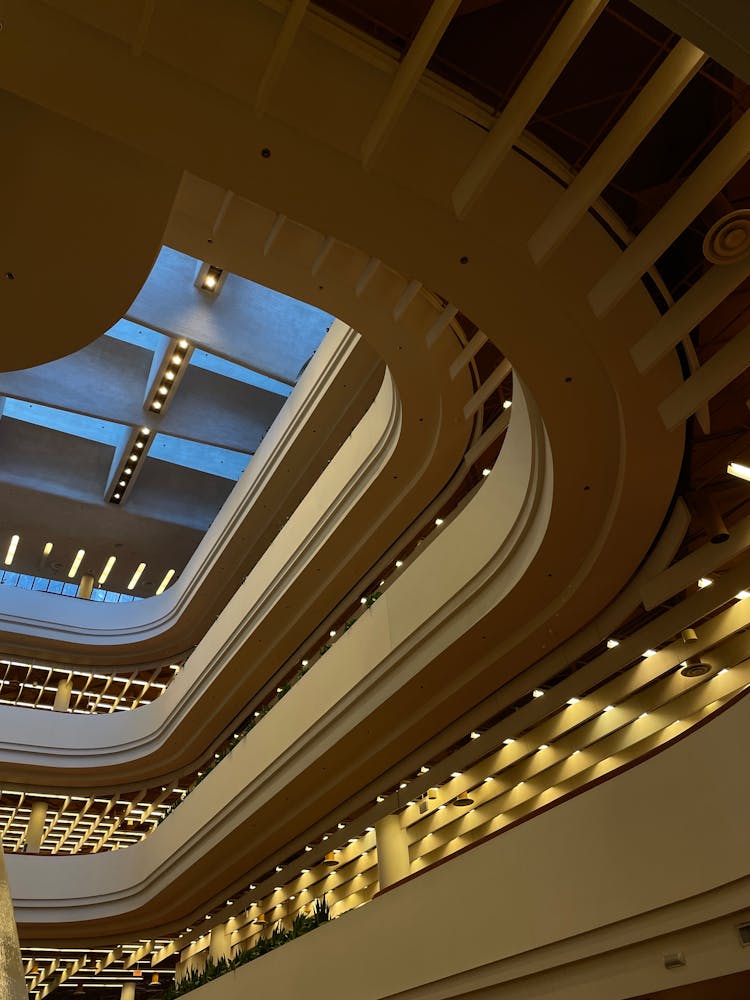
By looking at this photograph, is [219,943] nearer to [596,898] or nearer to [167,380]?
[167,380]

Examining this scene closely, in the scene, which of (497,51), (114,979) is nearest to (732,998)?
(497,51)

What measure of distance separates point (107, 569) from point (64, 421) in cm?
494

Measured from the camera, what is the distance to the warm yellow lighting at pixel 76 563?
823 inches

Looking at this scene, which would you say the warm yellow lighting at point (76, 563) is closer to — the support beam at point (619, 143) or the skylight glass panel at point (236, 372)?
the skylight glass panel at point (236, 372)

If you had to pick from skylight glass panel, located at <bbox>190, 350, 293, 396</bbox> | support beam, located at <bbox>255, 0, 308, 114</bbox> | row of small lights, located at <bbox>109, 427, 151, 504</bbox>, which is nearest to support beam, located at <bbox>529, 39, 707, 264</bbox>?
support beam, located at <bbox>255, 0, 308, 114</bbox>

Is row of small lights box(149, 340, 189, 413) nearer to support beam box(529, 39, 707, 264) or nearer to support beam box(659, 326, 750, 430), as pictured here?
support beam box(659, 326, 750, 430)

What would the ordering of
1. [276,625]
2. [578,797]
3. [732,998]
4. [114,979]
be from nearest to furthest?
1. [732,998]
2. [578,797]
3. [276,625]
4. [114,979]

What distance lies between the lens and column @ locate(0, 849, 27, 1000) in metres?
1.30

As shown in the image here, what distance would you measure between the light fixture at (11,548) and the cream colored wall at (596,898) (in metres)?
14.7

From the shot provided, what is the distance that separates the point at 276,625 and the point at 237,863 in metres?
4.54

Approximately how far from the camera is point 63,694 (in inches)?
819

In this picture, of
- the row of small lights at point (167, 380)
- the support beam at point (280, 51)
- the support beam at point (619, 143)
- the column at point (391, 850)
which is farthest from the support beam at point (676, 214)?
the row of small lights at point (167, 380)

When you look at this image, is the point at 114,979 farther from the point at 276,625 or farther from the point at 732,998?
the point at 732,998

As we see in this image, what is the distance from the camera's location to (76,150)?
4895 millimetres
